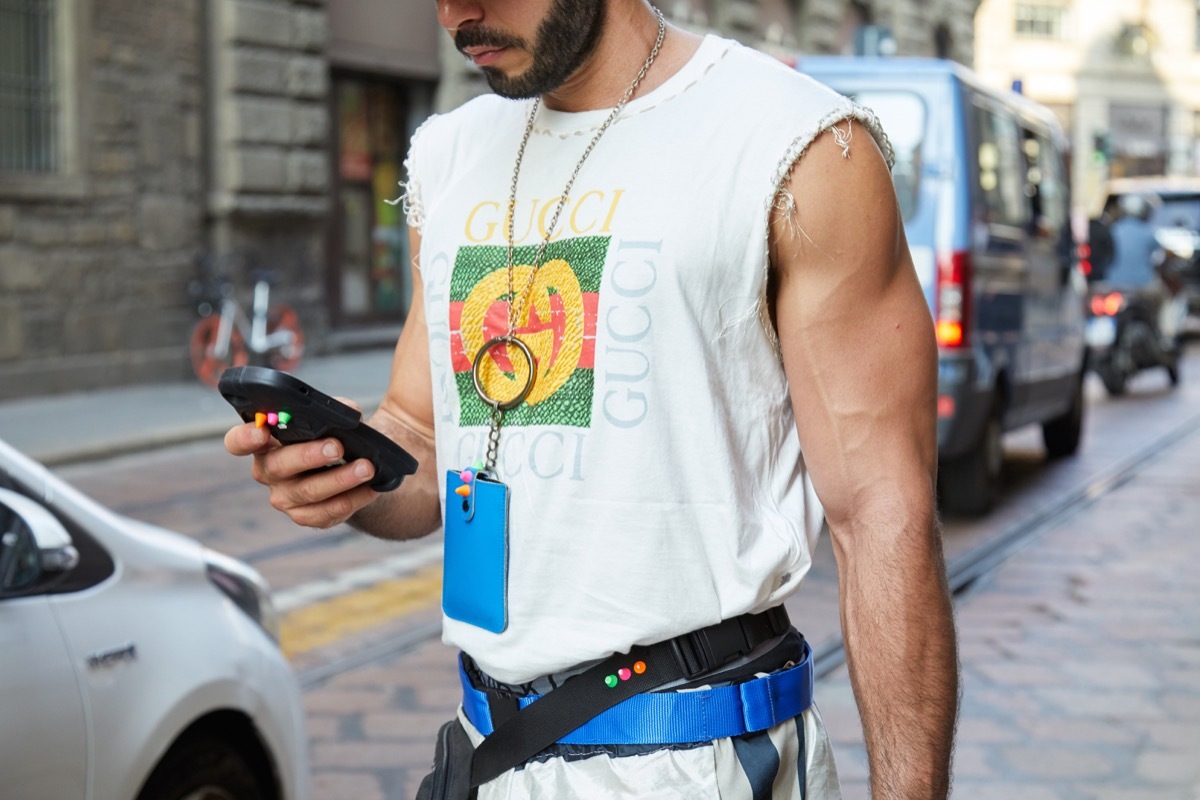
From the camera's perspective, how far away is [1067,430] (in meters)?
10.6

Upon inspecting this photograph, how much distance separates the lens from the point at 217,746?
3.15 m

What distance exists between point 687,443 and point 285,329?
491 inches

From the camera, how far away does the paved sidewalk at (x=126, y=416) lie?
9.93m

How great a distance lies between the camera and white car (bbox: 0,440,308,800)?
104 inches

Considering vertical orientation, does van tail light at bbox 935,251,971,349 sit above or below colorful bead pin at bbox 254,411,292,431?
Result: above

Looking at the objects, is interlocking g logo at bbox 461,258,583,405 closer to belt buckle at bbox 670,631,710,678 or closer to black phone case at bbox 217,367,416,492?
black phone case at bbox 217,367,416,492

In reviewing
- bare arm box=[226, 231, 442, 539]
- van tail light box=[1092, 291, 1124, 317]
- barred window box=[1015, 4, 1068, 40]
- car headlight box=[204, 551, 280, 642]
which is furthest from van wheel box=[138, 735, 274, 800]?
barred window box=[1015, 4, 1068, 40]

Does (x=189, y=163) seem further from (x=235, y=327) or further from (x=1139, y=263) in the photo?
(x=1139, y=263)

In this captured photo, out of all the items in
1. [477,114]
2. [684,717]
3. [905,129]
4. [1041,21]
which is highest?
[1041,21]

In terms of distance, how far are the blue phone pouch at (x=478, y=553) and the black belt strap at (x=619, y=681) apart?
10 centimetres

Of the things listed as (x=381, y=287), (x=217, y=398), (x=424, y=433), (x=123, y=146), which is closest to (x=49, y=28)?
(x=123, y=146)

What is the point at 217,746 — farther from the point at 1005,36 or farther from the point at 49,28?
the point at 1005,36

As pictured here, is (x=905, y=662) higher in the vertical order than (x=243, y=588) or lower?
higher

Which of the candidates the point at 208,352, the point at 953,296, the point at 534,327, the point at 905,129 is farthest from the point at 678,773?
the point at 208,352
